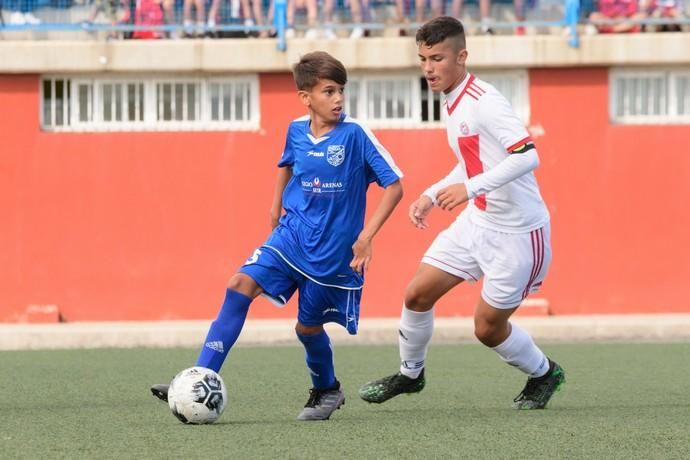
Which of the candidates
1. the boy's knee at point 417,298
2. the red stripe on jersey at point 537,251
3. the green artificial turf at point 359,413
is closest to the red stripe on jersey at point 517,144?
the red stripe on jersey at point 537,251

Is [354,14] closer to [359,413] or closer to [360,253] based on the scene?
[359,413]

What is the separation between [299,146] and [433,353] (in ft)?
19.0

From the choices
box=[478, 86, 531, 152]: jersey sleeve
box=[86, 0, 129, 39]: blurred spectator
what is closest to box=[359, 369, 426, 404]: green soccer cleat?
box=[478, 86, 531, 152]: jersey sleeve

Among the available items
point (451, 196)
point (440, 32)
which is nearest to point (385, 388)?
point (451, 196)

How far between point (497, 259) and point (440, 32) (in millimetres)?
1270

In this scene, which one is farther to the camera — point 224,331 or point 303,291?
point 303,291

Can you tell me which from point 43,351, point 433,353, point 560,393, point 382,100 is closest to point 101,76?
point 382,100

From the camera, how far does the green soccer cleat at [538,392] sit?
28.1 ft

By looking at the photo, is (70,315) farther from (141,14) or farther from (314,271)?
(314,271)

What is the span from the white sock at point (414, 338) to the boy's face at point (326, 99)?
1277mm

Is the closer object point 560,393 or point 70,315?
point 560,393

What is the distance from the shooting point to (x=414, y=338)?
28.3 feet

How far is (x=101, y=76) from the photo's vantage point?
61.1 ft

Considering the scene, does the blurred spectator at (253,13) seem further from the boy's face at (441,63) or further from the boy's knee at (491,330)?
the boy's knee at (491,330)
